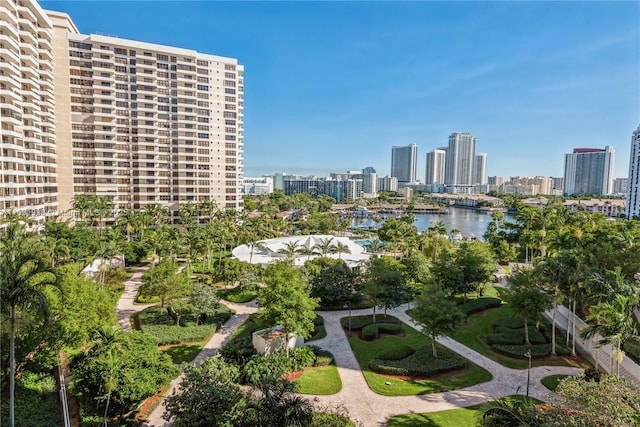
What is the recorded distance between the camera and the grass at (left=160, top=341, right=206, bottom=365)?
87.8 ft

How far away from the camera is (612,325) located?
64.2ft

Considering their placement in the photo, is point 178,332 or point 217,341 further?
point 178,332

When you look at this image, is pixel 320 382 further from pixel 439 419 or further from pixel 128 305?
pixel 128 305

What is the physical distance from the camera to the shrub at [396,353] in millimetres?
26203

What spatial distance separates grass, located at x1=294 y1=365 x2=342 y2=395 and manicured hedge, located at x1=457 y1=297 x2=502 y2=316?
18.6 m

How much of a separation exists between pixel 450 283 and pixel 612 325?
62.1ft

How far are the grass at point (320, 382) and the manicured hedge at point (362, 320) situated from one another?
8.59 m

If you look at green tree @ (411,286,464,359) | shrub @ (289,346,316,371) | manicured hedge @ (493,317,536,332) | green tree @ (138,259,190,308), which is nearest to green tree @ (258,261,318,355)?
shrub @ (289,346,316,371)

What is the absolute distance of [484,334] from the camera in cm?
3138

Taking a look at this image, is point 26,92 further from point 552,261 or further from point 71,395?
point 552,261

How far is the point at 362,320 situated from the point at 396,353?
8.63 m

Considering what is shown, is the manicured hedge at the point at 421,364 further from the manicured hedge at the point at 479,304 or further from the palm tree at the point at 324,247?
the palm tree at the point at 324,247

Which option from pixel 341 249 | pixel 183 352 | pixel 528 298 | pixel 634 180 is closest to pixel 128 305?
pixel 183 352

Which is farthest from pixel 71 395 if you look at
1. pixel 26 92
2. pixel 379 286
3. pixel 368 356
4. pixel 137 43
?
pixel 137 43
